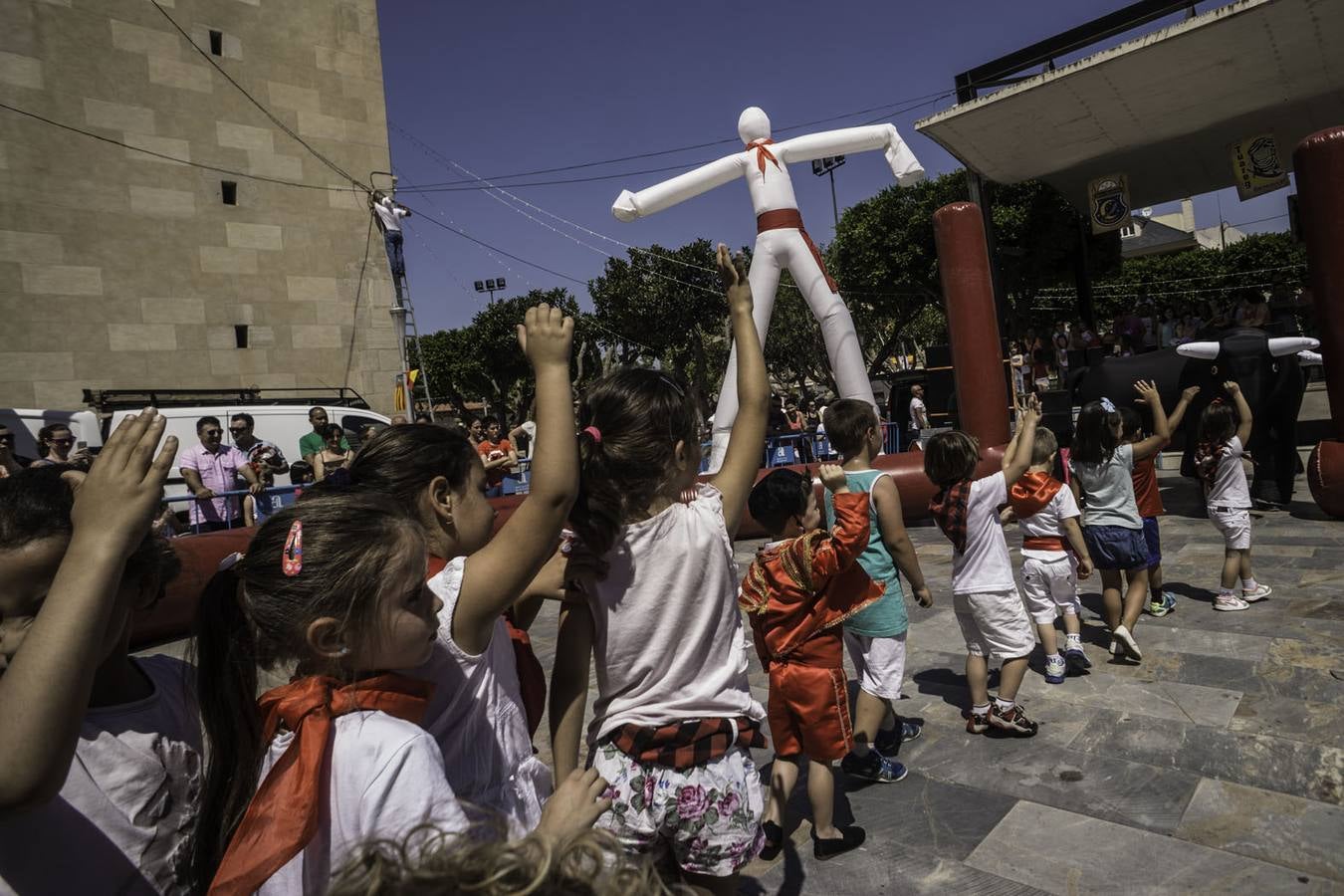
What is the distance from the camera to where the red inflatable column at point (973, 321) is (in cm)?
892

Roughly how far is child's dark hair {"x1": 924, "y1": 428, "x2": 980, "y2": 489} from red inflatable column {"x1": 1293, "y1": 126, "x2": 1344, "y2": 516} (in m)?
5.46

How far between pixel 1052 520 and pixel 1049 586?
1.15 feet

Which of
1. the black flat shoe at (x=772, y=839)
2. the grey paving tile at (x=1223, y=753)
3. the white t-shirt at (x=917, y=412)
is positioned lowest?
the grey paving tile at (x=1223, y=753)

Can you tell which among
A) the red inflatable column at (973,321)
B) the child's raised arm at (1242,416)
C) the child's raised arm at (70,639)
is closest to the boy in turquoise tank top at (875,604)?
the child's raised arm at (70,639)

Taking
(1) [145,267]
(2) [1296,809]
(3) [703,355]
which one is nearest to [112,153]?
(1) [145,267]

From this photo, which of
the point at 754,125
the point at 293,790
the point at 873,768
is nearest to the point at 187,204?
the point at 754,125

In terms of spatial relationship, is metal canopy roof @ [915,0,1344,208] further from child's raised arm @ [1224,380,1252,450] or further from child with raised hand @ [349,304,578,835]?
child with raised hand @ [349,304,578,835]

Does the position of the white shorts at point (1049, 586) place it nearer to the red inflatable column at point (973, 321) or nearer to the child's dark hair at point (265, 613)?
the child's dark hair at point (265, 613)

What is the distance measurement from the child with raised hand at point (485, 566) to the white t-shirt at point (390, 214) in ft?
51.2

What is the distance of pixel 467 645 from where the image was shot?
1.43 metres

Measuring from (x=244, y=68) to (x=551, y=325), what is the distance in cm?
1728

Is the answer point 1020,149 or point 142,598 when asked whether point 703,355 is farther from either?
point 142,598

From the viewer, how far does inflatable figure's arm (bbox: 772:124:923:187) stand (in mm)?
7137

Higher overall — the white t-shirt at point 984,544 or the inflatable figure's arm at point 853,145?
the inflatable figure's arm at point 853,145
